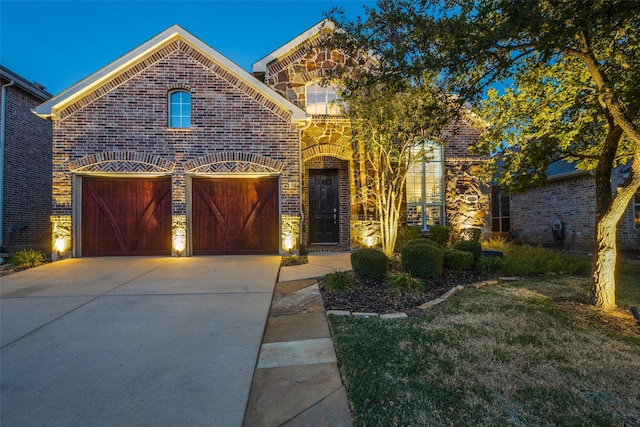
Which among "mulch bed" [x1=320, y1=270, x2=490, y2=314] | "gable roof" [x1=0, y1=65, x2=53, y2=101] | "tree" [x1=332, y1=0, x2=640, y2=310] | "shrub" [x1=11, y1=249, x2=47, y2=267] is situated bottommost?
"mulch bed" [x1=320, y1=270, x2=490, y2=314]

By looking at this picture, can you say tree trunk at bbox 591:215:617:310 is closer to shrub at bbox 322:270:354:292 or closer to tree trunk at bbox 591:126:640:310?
tree trunk at bbox 591:126:640:310

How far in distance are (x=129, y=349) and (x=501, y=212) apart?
16222 millimetres

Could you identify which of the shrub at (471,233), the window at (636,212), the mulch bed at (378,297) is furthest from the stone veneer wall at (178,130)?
the window at (636,212)

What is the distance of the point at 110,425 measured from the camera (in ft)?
6.31

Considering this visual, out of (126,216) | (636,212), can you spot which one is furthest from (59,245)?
(636,212)

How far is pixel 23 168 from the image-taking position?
10.8m

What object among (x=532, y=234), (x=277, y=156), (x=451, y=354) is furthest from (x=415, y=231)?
(x=532, y=234)

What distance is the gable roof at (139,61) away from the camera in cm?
778

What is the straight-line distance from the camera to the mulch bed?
13.7 ft

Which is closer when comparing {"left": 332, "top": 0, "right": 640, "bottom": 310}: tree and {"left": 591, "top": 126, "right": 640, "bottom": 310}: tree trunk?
{"left": 332, "top": 0, "right": 640, "bottom": 310}: tree

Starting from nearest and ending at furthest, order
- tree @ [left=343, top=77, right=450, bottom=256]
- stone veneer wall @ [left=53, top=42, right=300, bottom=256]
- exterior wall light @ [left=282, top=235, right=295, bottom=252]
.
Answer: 1. tree @ [left=343, top=77, right=450, bottom=256]
2. stone veneer wall @ [left=53, top=42, right=300, bottom=256]
3. exterior wall light @ [left=282, top=235, right=295, bottom=252]

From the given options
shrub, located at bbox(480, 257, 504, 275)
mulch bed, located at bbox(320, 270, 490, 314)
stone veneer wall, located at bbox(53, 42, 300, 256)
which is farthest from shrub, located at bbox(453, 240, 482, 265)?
stone veneer wall, located at bbox(53, 42, 300, 256)

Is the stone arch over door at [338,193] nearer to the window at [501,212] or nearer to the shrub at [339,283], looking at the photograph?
the shrub at [339,283]

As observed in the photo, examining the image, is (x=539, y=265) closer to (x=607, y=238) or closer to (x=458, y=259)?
(x=458, y=259)
